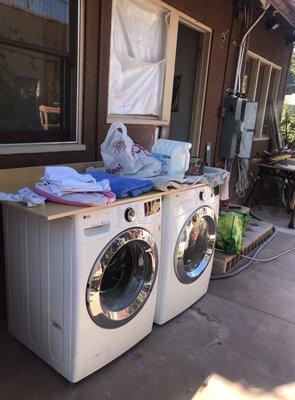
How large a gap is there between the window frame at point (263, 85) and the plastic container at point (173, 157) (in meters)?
3.11

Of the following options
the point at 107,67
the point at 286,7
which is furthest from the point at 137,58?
the point at 286,7

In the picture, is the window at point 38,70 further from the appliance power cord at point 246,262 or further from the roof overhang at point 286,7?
the roof overhang at point 286,7

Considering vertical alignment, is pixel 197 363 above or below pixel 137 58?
below

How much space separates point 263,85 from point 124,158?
4661 millimetres

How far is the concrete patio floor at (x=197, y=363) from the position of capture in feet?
6.11

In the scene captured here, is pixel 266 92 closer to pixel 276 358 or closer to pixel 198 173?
pixel 198 173

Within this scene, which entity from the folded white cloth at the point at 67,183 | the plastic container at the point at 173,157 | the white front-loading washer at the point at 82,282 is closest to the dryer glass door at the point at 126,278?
the white front-loading washer at the point at 82,282

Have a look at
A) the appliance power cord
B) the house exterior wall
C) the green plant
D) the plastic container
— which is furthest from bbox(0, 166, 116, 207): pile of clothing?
the green plant

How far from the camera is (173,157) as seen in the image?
7.97ft

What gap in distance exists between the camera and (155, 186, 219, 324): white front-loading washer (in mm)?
2295

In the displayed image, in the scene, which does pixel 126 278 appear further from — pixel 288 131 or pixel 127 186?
pixel 288 131

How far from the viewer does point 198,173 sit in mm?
2715

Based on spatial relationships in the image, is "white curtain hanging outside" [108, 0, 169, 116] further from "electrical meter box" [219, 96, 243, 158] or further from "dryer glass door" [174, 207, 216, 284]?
"electrical meter box" [219, 96, 243, 158]

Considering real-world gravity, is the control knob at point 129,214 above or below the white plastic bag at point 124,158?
below
